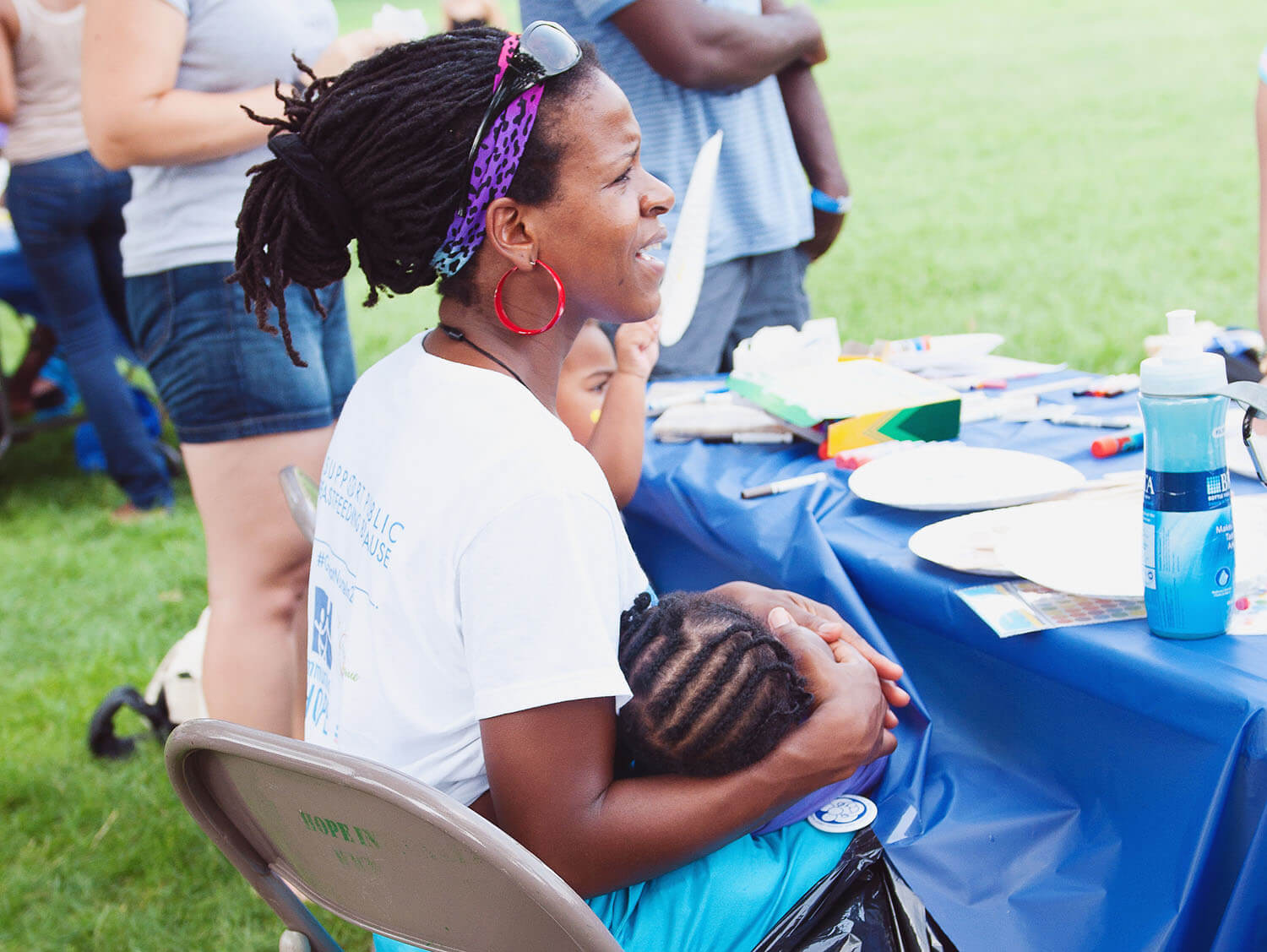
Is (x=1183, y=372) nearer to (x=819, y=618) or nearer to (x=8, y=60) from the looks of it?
(x=819, y=618)

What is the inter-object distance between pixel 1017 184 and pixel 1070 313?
3318 mm

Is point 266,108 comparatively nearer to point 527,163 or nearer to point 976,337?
point 527,163

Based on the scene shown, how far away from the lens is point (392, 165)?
126 centimetres

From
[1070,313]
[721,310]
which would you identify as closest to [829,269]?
[1070,313]

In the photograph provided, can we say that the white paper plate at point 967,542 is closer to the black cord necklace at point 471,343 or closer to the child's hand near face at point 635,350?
the black cord necklace at point 471,343

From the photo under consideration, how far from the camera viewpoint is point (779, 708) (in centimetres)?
116

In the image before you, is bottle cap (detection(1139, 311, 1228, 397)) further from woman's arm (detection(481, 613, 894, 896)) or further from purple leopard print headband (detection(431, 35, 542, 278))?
purple leopard print headband (detection(431, 35, 542, 278))

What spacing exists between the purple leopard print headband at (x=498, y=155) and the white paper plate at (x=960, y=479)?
2.07 feet

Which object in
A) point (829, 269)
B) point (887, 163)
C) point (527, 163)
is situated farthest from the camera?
point (887, 163)

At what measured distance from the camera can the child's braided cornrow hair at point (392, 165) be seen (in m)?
1.25

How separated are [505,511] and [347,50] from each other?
1.28 meters

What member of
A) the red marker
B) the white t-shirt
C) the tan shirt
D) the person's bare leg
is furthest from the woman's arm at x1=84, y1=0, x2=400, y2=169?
the tan shirt

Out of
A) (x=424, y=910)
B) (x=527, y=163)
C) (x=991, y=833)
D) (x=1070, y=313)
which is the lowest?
(x=1070, y=313)

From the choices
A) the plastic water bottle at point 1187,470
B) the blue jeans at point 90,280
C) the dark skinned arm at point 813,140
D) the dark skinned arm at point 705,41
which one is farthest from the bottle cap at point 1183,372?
the blue jeans at point 90,280
